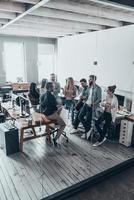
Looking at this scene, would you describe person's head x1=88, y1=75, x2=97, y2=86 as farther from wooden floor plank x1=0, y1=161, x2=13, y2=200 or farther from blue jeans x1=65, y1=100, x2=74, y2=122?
wooden floor plank x1=0, y1=161, x2=13, y2=200

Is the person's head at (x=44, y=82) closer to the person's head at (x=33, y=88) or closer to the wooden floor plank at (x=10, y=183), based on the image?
the person's head at (x=33, y=88)

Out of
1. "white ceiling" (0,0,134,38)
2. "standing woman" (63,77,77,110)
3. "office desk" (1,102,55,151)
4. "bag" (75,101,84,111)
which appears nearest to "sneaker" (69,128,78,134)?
"bag" (75,101,84,111)

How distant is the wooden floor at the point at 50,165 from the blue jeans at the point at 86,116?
399 mm

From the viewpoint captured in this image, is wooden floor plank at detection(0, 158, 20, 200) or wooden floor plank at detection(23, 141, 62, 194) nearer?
wooden floor plank at detection(0, 158, 20, 200)

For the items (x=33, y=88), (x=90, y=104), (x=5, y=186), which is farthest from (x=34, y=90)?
(x=5, y=186)

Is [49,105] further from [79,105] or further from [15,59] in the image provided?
[15,59]

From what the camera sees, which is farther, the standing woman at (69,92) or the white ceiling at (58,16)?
the standing woman at (69,92)

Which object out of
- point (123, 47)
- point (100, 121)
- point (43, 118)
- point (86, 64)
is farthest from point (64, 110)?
point (123, 47)

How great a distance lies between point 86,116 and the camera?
4426 mm

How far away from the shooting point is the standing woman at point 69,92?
163 inches

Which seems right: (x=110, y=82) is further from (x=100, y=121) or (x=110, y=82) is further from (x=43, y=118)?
(x=43, y=118)

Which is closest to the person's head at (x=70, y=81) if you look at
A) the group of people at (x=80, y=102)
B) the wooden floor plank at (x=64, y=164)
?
the group of people at (x=80, y=102)

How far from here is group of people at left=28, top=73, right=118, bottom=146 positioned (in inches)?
147

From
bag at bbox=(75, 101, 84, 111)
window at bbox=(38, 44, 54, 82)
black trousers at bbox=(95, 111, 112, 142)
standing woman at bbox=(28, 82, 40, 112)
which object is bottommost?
black trousers at bbox=(95, 111, 112, 142)
